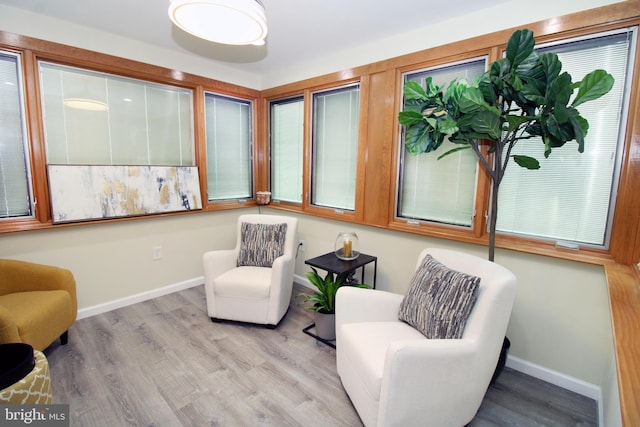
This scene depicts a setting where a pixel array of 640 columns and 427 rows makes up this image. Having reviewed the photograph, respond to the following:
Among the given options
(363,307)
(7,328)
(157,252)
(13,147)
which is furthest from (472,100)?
(13,147)

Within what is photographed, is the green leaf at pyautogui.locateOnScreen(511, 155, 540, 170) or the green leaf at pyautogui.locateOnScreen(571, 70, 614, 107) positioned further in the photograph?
the green leaf at pyautogui.locateOnScreen(511, 155, 540, 170)

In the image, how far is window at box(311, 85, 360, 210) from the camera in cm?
315

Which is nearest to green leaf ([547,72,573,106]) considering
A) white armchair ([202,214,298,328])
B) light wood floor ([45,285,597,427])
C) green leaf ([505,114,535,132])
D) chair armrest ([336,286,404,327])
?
green leaf ([505,114,535,132])

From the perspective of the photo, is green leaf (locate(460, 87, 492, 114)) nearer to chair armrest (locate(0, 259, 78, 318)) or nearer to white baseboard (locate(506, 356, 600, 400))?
white baseboard (locate(506, 356, 600, 400))

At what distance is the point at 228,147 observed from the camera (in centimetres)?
379

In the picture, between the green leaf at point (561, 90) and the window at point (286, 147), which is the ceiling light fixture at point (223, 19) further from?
the window at point (286, 147)

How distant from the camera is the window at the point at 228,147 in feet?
11.8

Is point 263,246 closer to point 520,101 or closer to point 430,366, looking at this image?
point 430,366

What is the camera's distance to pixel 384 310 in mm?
2021

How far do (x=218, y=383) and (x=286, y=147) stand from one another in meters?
2.66

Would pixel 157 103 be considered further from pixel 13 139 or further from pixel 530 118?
pixel 530 118

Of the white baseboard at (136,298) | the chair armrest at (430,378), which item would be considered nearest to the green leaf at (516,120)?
the chair armrest at (430,378)

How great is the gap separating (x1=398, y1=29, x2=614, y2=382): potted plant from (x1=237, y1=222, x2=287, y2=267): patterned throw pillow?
1.66 meters

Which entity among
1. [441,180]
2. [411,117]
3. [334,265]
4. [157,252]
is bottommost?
[157,252]
